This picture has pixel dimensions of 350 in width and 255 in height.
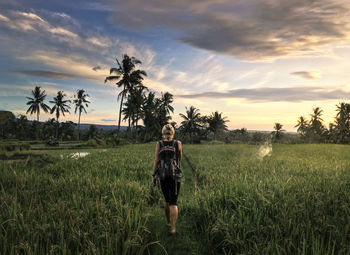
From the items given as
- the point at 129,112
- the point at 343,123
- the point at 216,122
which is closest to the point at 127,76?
the point at 129,112

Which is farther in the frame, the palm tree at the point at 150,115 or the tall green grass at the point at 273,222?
the palm tree at the point at 150,115

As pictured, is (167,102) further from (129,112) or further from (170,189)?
(170,189)

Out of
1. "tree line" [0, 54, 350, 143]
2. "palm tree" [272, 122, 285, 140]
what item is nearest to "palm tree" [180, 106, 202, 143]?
"tree line" [0, 54, 350, 143]

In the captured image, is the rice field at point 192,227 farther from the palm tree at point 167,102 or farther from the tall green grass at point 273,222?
the palm tree at point 167,102

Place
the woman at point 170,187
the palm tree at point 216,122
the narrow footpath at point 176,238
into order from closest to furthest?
the narrow footpath at point 176,238 < the woman at point 170,187 < the palm tree at point 216,122

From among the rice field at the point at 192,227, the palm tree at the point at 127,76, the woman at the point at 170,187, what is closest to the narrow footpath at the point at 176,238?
the rice field at the point at 192,227

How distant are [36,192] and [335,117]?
77519mm

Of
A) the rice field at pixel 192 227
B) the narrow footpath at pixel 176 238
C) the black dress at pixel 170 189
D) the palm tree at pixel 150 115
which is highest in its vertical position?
the palm tree at pixel 150 115

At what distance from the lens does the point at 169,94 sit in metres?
61.9

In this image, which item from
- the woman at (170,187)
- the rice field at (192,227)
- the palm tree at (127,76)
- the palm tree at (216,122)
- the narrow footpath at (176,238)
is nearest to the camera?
the rice field at (192,227)

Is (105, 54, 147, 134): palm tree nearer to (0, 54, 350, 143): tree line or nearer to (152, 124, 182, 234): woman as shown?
(0, 54, 350, 143): tree line

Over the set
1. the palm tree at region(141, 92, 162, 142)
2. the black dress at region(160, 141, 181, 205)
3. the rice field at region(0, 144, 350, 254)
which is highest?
the palm tree at region(141, 92, 162, 142)

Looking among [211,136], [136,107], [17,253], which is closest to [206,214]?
[17,253]

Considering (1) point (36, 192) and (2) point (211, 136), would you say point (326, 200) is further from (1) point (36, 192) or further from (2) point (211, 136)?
(2) point (211, 136)
